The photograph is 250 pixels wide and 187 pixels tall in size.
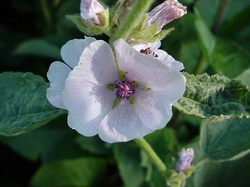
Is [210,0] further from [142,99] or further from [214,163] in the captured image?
[142,99]

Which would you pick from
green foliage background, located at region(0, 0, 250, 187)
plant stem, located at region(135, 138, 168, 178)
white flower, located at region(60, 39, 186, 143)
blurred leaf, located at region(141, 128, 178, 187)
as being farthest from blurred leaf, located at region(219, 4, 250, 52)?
white flower, located at region(60, 39, 186, 143)

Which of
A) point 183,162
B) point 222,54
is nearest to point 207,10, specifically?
point 222,54

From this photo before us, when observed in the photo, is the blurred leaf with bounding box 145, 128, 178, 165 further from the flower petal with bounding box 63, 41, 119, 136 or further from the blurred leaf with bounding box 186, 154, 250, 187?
the flower petal with bounding box 63, 41, 119, 136

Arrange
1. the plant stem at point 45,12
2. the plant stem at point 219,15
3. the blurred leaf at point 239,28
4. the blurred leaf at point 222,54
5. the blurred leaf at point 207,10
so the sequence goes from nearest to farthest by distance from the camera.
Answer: the blurred leaf at point 222,54 → the plant stem at point 219,15 → the blurred leaf at point 239,28 → the blurred leaf at point 207,10 → the plant stem at point 45,12

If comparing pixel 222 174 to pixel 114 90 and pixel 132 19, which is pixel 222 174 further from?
pixel 132 19

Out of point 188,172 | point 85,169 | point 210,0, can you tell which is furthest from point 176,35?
point 188,172

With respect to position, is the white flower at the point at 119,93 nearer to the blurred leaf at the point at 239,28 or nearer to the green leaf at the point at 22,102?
the green leaf at the point at 22,102

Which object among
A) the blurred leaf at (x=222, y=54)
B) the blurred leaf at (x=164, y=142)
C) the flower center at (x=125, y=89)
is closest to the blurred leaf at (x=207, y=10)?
the blurred leaf at (x=222, y=54)
